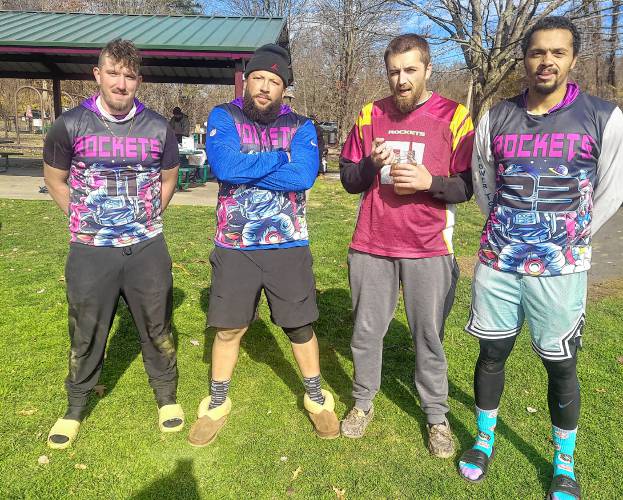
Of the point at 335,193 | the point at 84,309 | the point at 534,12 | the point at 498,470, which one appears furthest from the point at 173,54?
the point at 498,470

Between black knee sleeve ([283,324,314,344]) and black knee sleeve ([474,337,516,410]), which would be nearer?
black knee sleeve ([474,337,516,410])

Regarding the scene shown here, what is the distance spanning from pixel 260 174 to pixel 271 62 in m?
0.57

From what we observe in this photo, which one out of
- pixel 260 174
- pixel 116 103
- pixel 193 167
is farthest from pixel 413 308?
pixel 193 167

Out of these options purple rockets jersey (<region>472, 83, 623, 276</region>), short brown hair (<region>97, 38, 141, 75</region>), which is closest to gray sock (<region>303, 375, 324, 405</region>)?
purple rockets jersey (<region>472, 83, 623, 276</region>)

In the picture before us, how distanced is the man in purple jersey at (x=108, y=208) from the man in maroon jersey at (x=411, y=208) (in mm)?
1049

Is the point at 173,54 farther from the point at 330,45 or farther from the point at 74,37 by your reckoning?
the point at 330,45

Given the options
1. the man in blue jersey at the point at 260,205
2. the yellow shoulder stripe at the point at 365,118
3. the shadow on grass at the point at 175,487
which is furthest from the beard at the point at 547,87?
the shadow on grass at the point at 175,487

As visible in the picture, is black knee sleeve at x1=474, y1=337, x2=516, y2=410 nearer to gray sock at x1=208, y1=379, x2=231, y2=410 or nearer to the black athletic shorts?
the black athletic shorts

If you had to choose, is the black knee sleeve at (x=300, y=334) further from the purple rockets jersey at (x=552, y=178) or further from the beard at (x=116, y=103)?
the beard at (x=116, y=103)

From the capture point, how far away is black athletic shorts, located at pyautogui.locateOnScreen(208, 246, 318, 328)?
2686 millimetres

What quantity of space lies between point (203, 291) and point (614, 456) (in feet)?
12.1

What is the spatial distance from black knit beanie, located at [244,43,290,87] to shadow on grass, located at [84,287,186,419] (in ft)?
6.92

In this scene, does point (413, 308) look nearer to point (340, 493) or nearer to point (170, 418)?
point (340, 493)

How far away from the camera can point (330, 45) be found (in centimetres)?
2942
